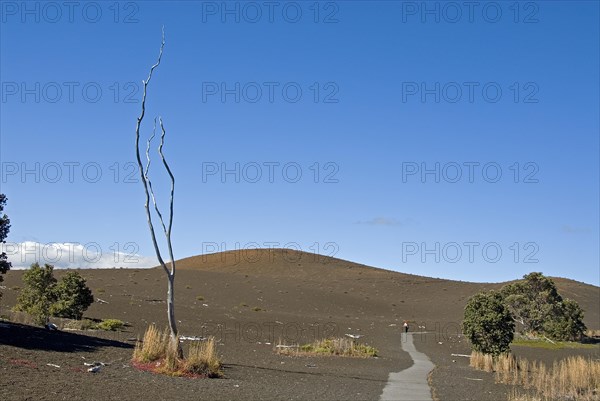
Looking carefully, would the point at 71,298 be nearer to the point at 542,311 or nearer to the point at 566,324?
the point at 542,311

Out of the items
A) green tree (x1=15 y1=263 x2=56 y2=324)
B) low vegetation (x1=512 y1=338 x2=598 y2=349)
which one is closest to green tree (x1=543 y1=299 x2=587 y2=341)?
low vegetation (x1=512 y1=338 x2=598 y2=349)

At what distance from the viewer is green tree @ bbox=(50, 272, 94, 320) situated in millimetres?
32688

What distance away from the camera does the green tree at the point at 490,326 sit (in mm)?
28500

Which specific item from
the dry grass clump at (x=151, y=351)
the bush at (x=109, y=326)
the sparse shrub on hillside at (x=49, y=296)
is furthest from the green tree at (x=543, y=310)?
the dry grass clump at (x=151, y=351)

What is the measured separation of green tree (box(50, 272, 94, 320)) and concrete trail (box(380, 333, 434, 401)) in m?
16.9

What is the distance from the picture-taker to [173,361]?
17766 millimetres

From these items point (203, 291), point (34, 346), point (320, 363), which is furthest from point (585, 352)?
point (203, 291)

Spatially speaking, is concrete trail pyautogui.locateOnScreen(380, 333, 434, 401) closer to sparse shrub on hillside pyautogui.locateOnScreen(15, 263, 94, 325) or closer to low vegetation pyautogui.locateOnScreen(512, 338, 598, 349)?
sparse shrub on hillside pyautogui.locateOnScreen(15, 263, 94, 325)

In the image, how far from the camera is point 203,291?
7600 centimetres

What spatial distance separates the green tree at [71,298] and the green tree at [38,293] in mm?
1114

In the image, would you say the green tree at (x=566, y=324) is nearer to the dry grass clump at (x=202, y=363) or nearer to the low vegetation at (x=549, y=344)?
the low vegetation at (x=549, y=344)

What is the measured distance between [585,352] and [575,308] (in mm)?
9460

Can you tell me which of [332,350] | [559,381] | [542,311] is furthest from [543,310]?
[559,381]

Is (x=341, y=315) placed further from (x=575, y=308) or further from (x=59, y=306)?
(x=59, y=306)
